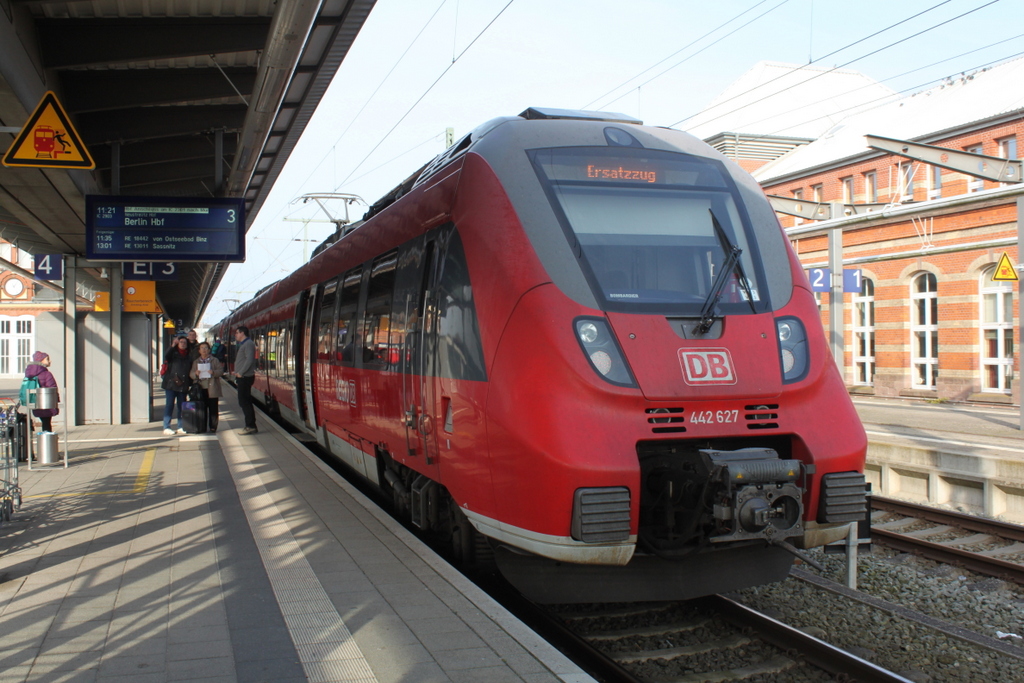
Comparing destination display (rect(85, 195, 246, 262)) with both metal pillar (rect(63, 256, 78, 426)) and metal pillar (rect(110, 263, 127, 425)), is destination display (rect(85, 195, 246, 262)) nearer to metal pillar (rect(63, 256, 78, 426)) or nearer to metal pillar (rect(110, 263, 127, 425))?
metal pillar (rect(110, 263, 127, 425))

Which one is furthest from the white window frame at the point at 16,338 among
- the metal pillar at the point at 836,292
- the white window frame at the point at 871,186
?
the metal pillar at the point at 836,292

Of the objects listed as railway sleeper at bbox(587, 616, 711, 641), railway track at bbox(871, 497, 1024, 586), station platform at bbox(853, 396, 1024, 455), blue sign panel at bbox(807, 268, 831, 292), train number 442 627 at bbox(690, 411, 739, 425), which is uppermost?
blue sign panel at bbox(807, 268, 831, 292)

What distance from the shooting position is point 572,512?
14.8ft

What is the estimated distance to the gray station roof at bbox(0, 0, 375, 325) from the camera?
752 cm

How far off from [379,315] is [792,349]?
3.86 metres

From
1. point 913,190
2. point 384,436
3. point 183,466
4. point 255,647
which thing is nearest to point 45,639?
point 255,647

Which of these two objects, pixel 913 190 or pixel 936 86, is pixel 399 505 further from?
pixel 936 86

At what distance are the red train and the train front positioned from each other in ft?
0.04

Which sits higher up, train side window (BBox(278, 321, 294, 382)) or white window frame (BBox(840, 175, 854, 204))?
white window frame (BBox(840, 175, 854, 204))

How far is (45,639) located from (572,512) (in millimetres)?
2815

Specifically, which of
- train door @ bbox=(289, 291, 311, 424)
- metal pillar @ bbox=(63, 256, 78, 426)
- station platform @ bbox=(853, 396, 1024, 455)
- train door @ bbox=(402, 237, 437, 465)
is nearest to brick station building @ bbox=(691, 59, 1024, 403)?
station platform @ bbox=(853, 396, 1024, 455)

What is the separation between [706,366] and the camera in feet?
16.0

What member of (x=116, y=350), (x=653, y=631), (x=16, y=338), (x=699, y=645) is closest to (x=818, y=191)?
(x=116, y=350)

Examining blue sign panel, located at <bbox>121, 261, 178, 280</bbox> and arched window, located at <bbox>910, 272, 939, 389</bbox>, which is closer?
blue sign panel, located at <bbox>121, 261, 178, 280</bbox>
